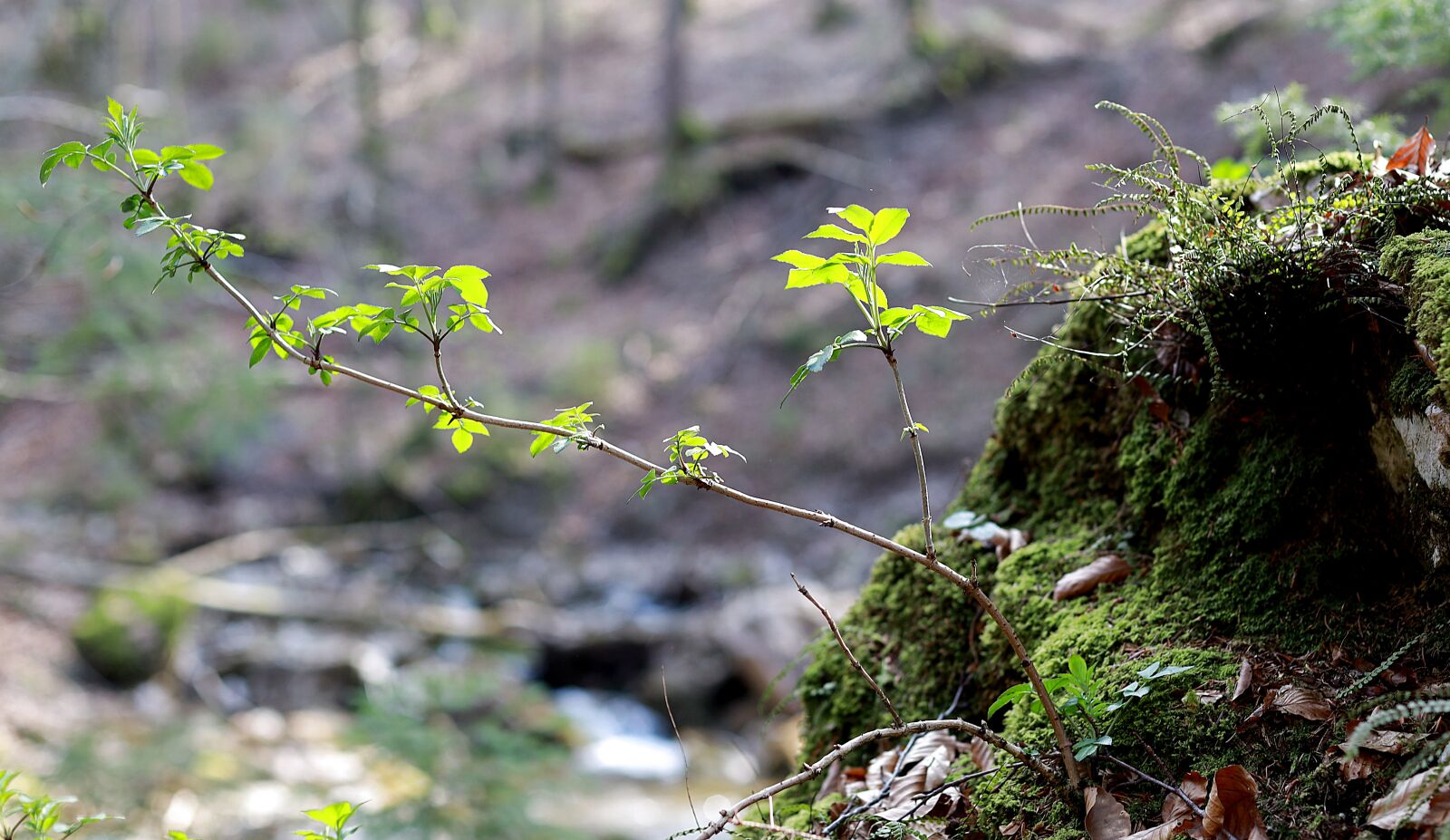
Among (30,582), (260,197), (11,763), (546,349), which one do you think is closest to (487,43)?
(260,197)

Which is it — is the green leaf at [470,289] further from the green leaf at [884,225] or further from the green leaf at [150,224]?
the green leaf at [884,225]

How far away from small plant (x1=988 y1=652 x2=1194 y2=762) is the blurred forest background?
755mm

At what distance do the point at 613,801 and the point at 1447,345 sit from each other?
7534mm

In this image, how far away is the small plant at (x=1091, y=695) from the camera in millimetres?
1595

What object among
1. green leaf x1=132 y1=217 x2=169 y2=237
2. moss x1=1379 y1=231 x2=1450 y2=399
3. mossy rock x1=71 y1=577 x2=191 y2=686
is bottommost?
moss x1=1379 y1=231 x2=1450 y2=399

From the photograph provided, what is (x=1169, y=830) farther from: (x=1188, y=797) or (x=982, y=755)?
(x=982, y=755)

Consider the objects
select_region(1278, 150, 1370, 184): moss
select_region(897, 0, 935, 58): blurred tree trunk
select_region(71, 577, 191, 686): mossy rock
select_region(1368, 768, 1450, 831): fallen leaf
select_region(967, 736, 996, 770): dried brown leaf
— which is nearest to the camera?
select_region(1368, 768, 1450, 831): fallen leaf

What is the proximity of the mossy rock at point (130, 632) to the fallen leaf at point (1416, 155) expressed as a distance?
34.3 feet

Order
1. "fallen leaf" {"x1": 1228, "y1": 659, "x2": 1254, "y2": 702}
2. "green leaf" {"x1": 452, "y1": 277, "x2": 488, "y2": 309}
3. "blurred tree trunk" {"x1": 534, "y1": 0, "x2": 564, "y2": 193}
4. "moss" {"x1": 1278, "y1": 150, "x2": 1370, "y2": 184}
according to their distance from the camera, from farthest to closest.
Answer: "blurred tree trunk" {"x1": 534, "y1": 0, "x2": 564, "y2": 193}
"moss" {"x1": 1278, "y1": 150, "x2": 1370, "y2": 184}
"fallen leaf" {"x1": 1228, "y1": 659, "x2": 1254, "y2": 702}
"green leaf" {"x1": 452, "y1": 277, "x2": 488, "y2": 309}

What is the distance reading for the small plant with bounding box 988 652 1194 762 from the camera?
1.59 metres

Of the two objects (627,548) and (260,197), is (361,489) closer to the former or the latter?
(627,548)

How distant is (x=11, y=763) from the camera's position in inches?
266

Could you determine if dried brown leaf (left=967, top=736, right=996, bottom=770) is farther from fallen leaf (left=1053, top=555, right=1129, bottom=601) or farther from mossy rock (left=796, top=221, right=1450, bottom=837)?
fallen leaf (left=1053, top=555, right=1129, bottom=601)

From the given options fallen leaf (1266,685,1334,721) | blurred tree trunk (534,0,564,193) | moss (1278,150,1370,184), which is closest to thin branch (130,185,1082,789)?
fallen leaf (1266,685,1334,721)
